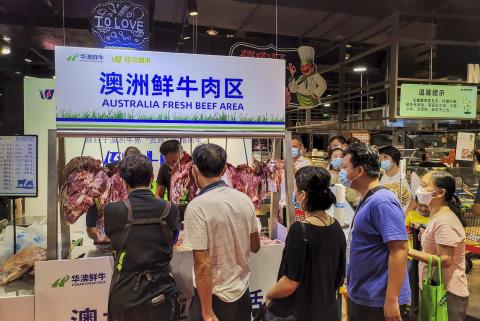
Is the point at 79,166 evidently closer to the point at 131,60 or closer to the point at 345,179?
the point at 131,60

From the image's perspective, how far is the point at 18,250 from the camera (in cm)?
288

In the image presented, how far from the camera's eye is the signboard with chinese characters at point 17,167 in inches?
103

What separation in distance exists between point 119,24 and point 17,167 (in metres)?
1.54

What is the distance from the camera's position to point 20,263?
2.65m

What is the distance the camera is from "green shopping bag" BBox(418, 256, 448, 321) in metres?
2.35

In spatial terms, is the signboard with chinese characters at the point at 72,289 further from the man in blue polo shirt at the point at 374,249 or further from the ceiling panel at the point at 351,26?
the ceiling panel at the point at 351,26

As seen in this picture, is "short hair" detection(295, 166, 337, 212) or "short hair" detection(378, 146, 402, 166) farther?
"short hair" detection(378, 146, 402, 166)

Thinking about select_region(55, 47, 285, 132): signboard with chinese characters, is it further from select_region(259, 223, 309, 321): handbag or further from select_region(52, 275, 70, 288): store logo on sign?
select_region(259, 223, 309, 321): handbag

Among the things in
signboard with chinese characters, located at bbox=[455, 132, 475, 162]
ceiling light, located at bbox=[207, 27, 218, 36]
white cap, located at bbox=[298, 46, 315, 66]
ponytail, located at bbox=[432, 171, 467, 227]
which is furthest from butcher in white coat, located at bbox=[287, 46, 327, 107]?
ponytail, located at bbox=[432, 171, 467, 227]

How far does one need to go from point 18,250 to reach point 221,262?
1811 millimetres

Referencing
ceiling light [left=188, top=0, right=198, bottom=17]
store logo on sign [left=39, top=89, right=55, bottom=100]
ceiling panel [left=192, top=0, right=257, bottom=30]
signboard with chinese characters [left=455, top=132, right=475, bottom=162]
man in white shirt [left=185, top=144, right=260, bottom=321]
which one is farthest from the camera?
ceiling panel [left=192, top=0, right=257, bottom=30]

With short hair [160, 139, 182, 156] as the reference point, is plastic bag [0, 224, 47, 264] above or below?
below

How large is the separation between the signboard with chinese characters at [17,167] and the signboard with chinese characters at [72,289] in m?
0.58

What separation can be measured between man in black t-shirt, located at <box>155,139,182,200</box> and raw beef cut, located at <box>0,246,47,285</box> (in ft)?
3.87
